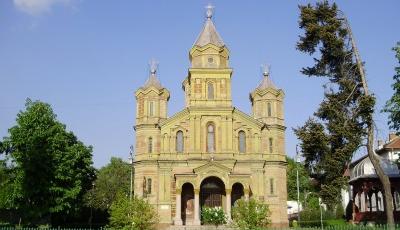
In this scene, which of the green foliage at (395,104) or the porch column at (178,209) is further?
the porch column at (178,209)

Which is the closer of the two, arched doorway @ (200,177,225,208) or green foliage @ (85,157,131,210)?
arched doorway @ (200,177,225,208)

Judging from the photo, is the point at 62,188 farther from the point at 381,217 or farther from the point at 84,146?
the point at 381,217

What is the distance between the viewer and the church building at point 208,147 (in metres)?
48.2

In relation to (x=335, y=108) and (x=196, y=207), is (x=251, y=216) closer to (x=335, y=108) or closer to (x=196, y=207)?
(x=335, y=108)

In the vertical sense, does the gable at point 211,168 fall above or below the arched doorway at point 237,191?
above

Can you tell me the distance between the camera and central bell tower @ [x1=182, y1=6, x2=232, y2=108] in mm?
51281

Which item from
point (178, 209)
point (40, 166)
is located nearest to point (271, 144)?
point (178, 209)

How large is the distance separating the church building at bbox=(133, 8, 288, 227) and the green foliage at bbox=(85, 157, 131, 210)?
75.4ft

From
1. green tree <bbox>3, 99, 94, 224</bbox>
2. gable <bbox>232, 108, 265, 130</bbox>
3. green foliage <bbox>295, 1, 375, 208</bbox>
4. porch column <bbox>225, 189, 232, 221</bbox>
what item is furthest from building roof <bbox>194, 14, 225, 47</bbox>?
green foliage <bbox>295, 1, 375, 208</bbox>

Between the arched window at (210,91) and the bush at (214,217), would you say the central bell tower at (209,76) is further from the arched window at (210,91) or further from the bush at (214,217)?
the bush at (214,217)

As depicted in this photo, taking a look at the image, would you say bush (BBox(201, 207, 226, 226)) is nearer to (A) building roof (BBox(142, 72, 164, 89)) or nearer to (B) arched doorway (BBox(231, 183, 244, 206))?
(B) arched doorway (BBox(231, 183, 244, 206))

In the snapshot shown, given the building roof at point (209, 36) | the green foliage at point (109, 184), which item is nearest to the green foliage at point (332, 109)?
the building roof at point (209, 36)

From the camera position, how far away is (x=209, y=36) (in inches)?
2164

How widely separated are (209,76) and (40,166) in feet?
65.2
